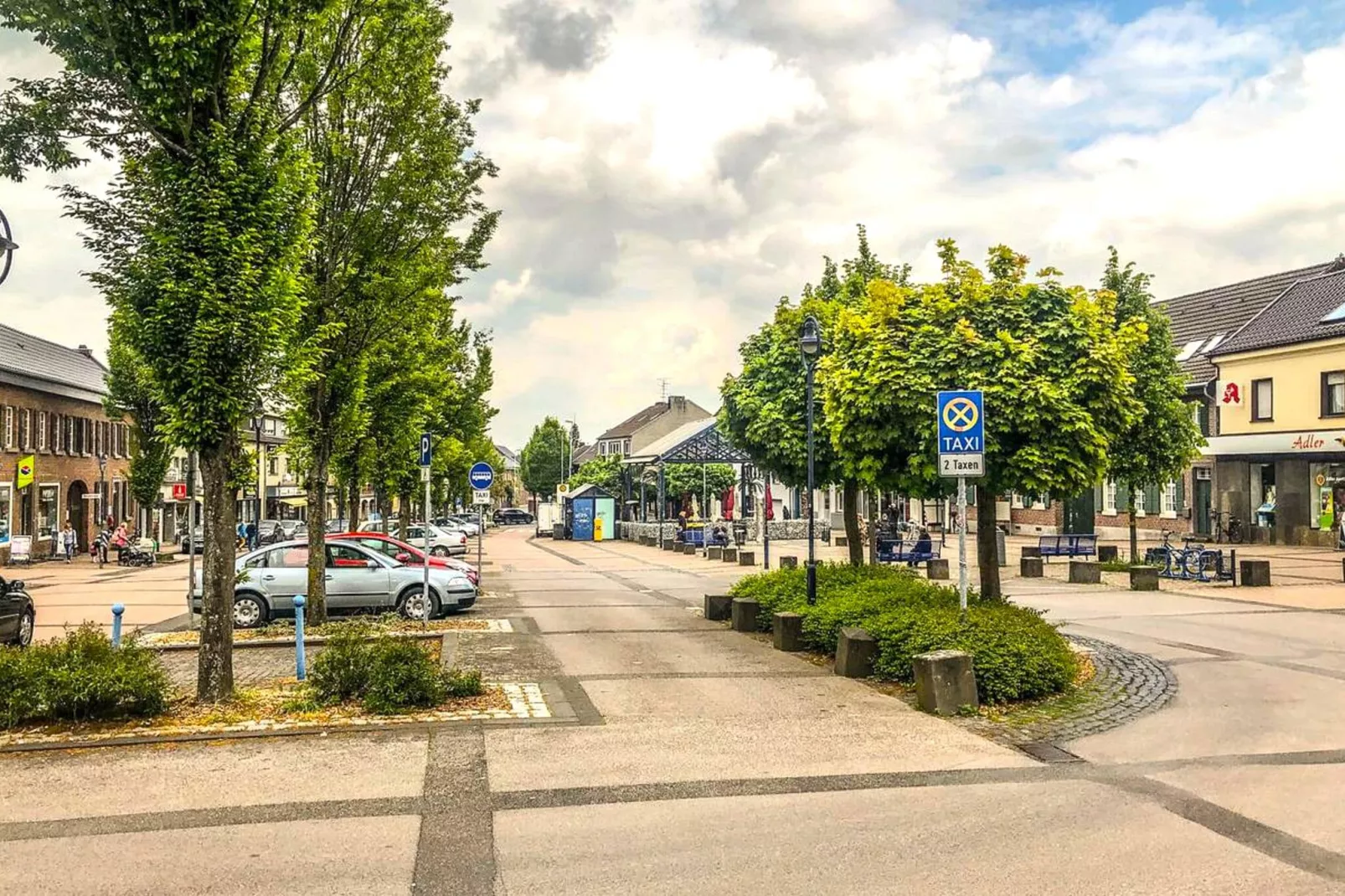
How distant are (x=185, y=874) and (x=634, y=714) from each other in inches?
187

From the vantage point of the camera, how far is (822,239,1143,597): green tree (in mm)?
12828

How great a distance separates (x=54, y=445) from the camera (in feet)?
147

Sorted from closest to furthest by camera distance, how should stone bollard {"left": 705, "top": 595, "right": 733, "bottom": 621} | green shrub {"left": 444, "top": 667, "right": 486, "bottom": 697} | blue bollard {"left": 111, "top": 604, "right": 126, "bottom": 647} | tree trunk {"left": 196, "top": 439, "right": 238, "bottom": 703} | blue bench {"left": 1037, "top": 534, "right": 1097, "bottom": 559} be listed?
tree trunk {"left": 196, "top": 439, "right": 238, "bottom": 703}, green shrub {"left": 444, "top": 667, "right": 486, "bottom": 697}, blue bollard {"left": 111, "top": 604, "right": 126, "bottom": 647}, stone bollard {"left": 705, "top": 595, "right": 733, "bottom": 621}, blue bench {"left": 1037, "top": 534, "right": 1097, "bottom": 559}

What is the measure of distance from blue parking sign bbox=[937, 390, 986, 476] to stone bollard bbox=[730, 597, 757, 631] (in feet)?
18.8

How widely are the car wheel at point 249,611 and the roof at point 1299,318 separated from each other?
3310 cm

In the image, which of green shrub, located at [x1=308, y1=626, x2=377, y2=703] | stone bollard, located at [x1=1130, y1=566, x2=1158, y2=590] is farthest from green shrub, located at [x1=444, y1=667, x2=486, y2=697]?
stone bollard, located at [x1=1130, y1=566, x2=1158, y2=590]

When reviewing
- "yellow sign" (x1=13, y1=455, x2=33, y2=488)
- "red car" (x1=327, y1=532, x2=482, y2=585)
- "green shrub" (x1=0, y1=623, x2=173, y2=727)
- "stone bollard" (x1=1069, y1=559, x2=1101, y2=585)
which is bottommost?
"stone bollard" (x1=1069, y1=559, x2=1101, y2=585)

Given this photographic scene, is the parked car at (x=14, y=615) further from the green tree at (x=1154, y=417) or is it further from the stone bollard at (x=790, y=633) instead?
the green tree at (x=1154, y=417)

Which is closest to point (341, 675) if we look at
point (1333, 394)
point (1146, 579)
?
point (1146, 579)

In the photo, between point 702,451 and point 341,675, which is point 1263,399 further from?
point 341,675

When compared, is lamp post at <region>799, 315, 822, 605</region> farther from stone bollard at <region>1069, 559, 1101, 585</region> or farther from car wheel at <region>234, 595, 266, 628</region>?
stone bollard at <region>1069, 559, 1101, 585</region>

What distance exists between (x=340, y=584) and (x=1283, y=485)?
106 ft

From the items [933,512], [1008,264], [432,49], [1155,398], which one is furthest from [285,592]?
[933,512]

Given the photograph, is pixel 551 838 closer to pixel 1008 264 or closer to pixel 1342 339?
pixel 1008 264
